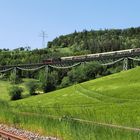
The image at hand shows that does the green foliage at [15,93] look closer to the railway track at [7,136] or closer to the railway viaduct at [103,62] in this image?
the railway viaduct at [103,62]

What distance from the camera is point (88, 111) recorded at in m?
35.0

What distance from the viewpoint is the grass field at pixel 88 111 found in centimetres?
1991

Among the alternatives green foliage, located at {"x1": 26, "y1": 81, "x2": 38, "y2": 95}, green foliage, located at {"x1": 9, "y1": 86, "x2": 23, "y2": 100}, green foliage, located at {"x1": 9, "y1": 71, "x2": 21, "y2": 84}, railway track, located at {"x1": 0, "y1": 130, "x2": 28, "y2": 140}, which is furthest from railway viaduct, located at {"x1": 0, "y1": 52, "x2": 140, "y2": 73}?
railway track, located at {"x1": 0, "y1": 130, "x2": 28, "y2": 140}

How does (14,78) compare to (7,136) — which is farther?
(14,78)

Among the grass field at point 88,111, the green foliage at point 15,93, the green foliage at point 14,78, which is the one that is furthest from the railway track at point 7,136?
the green foliage at point 14,78

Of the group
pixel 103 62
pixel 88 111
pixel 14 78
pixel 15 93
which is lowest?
pixel 15 93

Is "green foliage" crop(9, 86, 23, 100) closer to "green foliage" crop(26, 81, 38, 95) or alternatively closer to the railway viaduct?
"green foliage" crop(26, 81, 38, 95)

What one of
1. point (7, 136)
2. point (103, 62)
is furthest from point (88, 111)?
point (103, 62)

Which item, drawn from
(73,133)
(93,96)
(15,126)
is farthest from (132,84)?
(73,133)

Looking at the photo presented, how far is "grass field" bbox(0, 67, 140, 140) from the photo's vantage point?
19.9 meters

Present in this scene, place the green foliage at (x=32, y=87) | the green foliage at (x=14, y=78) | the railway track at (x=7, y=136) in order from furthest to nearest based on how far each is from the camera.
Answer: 1. the green foliage at (x=14, y=78)
2. the green foliage at (x=32, y=87)
3. the railway track at (x=7, y=136)

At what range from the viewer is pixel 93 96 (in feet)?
258

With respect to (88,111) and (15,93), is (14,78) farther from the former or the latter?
(88,111)

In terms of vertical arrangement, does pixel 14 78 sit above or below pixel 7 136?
below
